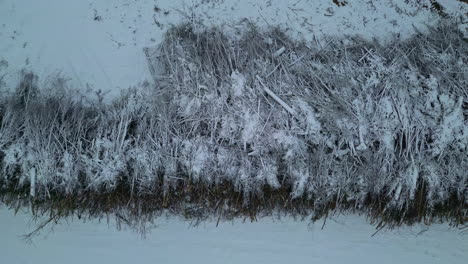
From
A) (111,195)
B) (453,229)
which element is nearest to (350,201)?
(453,229)

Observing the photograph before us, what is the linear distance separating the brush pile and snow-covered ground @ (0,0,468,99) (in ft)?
0.90

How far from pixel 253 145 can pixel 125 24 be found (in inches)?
53.2

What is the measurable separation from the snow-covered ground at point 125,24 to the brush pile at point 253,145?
275 mm

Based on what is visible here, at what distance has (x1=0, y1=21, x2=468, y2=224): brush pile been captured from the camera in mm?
2516

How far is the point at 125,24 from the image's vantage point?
2822mm

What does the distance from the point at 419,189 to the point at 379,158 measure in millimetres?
357

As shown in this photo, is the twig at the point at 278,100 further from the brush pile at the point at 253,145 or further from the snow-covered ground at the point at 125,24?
the snow-covered ground at the point at 125,24

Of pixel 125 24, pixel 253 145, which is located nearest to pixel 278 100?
pixel 253 145

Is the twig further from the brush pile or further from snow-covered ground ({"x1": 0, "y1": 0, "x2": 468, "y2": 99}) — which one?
snow-covered ground ({"x1": 0, "y1": 0, "x2": 468, "y2": 99})

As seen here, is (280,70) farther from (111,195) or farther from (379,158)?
(111,195)

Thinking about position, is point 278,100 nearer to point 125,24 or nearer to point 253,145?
point 253,145

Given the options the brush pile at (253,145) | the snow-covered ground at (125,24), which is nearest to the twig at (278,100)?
the brush pile at (253,145)

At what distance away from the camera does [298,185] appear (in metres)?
2.52

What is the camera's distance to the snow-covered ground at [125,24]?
9.08ft
